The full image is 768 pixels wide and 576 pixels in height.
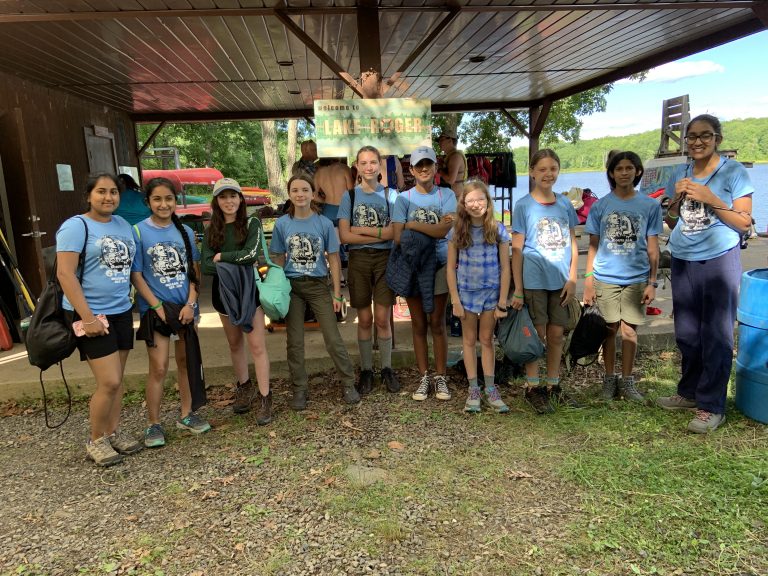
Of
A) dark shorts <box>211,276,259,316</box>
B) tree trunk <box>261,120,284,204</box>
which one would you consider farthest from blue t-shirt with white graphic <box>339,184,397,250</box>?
tree trunk <box>261,120,284,204</box>

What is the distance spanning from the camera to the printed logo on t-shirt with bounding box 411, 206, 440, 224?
373 cm

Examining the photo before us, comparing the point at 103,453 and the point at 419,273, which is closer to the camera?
the point at 103,453

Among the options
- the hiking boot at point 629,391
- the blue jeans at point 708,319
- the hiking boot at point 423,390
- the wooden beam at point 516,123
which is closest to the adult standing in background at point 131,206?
the hiking boot at point 423,390

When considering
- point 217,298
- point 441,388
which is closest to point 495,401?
point 441,388

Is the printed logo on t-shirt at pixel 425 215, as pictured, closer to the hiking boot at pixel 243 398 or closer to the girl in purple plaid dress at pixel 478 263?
the girl in purple plaid dress at pixel 478 263

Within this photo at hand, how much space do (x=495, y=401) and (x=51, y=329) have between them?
109 inches

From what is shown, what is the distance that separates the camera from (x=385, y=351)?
413 cm

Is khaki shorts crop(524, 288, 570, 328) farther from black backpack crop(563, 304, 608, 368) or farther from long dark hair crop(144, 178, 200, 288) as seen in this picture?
long dark hair crop(144, 178, 200, 288)

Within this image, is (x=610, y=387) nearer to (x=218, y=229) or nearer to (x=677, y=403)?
(x=677, y=403)

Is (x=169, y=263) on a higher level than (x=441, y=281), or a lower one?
higher

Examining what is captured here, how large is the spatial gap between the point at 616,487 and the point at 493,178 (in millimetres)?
7474

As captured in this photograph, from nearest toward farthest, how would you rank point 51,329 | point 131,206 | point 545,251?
1. point 51,329
2. point 545,251
3. point 131,206

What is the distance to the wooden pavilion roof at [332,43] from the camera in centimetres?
459

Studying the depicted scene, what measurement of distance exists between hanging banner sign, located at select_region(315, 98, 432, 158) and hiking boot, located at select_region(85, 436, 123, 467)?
2.57 meters
